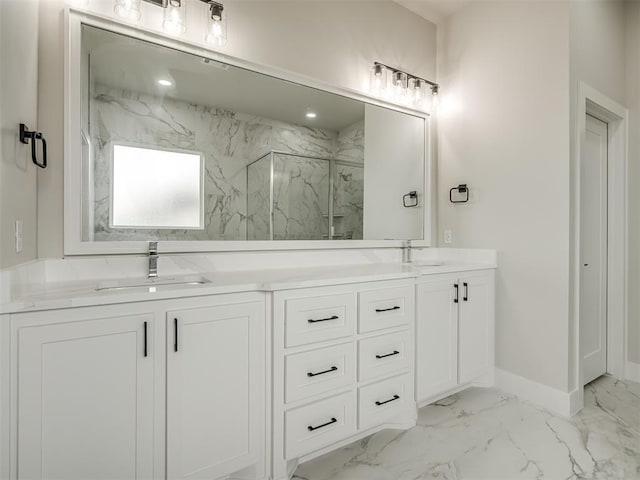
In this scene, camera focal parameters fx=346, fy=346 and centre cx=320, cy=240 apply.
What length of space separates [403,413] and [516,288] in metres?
1.16

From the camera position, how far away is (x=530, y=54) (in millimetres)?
2279

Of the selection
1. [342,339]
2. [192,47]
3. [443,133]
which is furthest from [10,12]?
[443,133]

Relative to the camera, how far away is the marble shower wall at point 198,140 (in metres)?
1.62

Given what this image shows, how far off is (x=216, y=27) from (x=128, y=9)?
1.34 feet

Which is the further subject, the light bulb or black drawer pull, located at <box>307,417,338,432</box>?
the light bulb

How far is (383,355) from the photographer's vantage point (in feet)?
5.97

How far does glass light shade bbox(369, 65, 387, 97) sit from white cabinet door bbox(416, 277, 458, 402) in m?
1.42

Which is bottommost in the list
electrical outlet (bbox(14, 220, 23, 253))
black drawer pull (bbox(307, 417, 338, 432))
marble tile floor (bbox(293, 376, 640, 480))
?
marble tile floor (bbox(293, 376, 640, 480))

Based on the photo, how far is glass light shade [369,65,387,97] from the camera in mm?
2451

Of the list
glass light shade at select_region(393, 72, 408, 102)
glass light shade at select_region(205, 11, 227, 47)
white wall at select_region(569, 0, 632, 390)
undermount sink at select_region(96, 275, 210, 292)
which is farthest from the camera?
glass light shade at select_region(393, 72, 408, 102)

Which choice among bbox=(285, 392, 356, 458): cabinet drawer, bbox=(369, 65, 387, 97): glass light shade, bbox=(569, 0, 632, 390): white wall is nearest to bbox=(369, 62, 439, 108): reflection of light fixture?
bbox=(369, 65, 387, 97): glass light shade

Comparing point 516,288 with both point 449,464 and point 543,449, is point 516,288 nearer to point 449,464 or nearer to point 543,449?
point 543,449

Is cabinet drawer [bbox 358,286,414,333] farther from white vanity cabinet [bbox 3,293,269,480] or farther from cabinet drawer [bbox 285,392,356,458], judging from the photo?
white vanity cabinet [bbox 3,293,269,480]

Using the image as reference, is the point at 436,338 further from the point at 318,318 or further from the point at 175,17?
the point at 175,17
